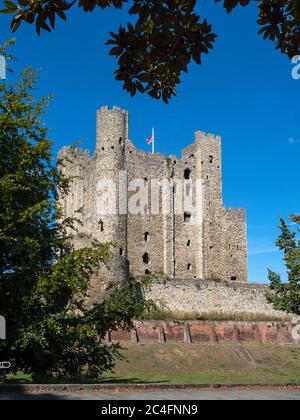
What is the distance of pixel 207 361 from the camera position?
A: 36.6 metres

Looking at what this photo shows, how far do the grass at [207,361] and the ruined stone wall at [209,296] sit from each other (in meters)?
8.88

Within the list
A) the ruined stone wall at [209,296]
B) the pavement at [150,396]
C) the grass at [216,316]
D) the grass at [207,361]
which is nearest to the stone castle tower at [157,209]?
the ruined stone wall at [209,296]

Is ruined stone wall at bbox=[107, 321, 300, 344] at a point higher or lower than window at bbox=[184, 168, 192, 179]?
→ lower

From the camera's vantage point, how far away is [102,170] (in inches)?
2060

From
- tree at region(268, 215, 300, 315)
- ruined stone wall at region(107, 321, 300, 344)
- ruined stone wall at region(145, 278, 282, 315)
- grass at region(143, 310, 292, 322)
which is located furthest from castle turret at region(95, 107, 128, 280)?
tree at region(268, 215, 300, 315)

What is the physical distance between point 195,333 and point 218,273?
1642 cm

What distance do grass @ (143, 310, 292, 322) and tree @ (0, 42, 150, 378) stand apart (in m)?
25.5

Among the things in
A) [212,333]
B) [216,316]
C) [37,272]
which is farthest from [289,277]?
[216,316]

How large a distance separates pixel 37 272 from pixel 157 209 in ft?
129

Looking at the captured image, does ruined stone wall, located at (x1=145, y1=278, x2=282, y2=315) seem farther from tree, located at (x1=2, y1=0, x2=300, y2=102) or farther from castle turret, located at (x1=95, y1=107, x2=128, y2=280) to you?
tree, located at (x1=2, y1=0, x2=300, y2=102)

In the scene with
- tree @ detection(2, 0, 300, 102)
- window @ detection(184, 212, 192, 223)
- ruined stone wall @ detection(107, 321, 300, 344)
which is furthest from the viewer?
window @ detection(184, 212, 192, 223)

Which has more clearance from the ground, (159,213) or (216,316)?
(159,213)

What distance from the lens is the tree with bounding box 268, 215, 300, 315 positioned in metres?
24.2

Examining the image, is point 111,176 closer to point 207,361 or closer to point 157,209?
point 157,209
